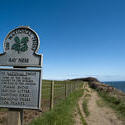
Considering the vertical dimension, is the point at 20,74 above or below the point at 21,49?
below

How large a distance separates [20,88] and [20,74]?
360 mm

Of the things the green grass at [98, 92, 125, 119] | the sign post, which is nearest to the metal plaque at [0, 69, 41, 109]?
the sign post

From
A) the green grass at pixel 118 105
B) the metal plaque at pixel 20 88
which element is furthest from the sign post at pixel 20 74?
the green grass at pixel 118 105

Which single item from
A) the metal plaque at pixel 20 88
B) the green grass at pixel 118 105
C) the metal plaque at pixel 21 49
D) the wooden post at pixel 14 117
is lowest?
the green grass at pixel 118 105

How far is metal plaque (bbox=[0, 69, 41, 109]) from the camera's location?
3295 millimetres

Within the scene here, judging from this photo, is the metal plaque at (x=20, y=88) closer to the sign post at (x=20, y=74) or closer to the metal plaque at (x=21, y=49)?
the sign post at (x=20, y=74)

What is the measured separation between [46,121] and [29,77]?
2107 millimetres

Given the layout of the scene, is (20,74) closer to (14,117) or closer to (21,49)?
(21,49)

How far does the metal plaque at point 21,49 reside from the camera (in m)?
3.42

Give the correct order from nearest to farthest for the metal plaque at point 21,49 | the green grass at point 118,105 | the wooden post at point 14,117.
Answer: the wooden post at point 14,117 < the metal plaque at point 21,49 < the green grass at point 118,105

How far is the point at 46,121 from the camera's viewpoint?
462 cm

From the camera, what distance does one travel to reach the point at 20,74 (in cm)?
343

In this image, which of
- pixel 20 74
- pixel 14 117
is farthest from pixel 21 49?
pixel 14 117

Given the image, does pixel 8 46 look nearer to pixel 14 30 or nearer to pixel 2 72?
pixel 14 30
